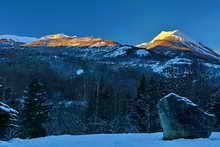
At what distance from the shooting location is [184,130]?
21219 millimetres

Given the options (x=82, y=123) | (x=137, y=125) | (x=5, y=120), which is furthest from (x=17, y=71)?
(x=5, y=120)

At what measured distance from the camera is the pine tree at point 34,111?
39125 mm

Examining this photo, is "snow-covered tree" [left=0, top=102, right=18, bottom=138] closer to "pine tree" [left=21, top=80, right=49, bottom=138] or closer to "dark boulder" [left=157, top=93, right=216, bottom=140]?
"dark boulder" [left=157, top=93, right=216, bottom=140]

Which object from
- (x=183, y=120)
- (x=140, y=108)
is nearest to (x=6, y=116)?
(x=183, y=120)

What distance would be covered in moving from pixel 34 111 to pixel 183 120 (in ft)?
72.1

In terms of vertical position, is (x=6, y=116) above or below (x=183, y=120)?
above

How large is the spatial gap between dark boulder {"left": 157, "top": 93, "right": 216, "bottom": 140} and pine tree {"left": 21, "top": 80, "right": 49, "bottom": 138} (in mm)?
19937

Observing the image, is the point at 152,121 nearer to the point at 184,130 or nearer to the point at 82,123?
the point at 82,123

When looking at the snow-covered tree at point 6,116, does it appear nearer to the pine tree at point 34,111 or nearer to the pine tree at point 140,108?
the pine tree at point 34,111

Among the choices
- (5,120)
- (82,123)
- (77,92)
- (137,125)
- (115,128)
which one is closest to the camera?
(5,120)

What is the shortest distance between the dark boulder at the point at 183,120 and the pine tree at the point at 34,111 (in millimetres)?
19937

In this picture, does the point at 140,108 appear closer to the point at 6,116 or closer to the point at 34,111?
the point at 34,111

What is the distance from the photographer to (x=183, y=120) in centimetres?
2159

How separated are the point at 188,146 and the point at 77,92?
118663 millimetres
